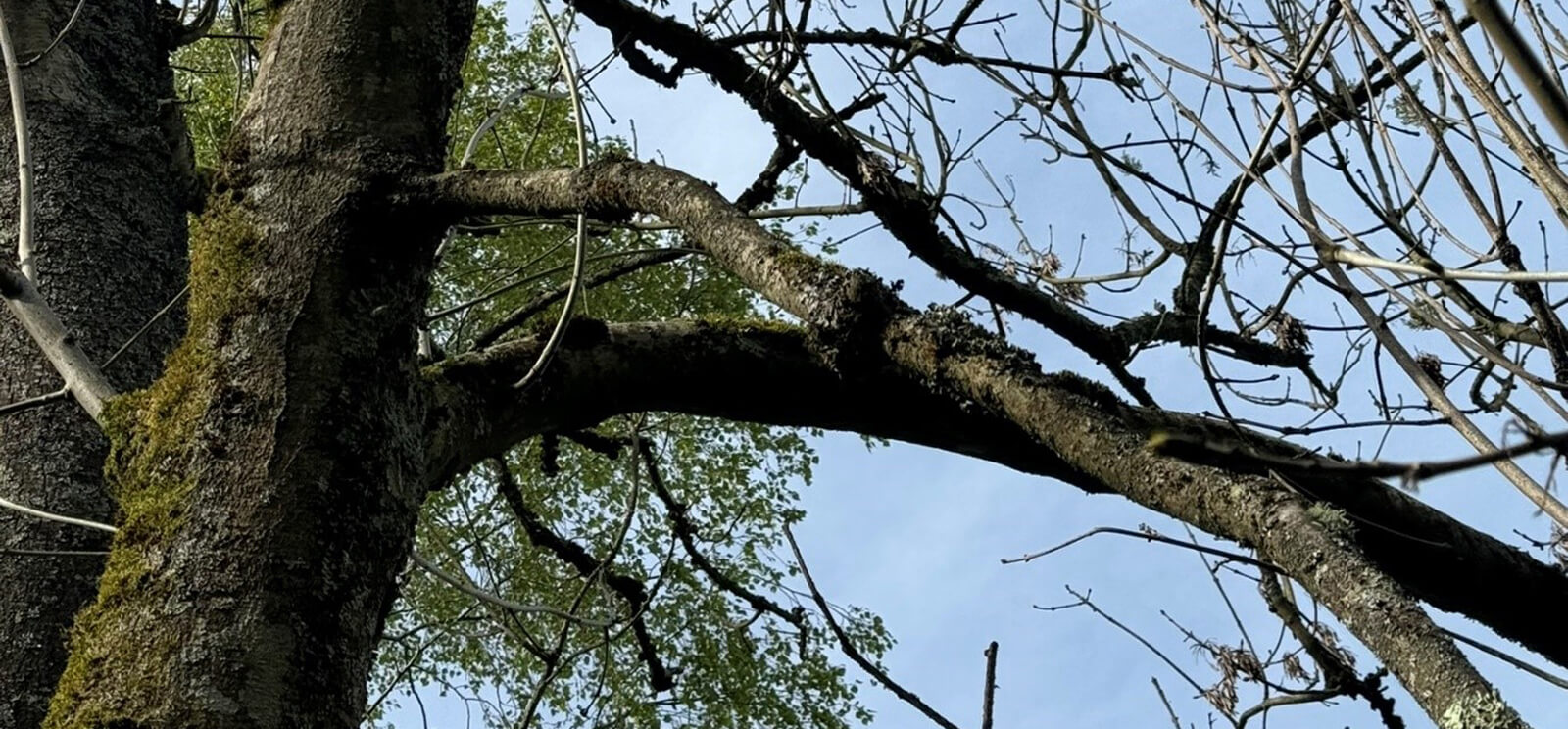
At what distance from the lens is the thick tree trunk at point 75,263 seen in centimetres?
256

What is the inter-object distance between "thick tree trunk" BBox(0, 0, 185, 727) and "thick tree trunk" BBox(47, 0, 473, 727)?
21.8 inches

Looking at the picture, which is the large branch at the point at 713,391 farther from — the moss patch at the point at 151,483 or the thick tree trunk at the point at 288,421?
the moss patch at the point at 151,483

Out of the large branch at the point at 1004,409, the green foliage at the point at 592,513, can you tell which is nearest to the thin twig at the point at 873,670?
the large branch at the point at 1004,409

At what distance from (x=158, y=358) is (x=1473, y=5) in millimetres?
2701

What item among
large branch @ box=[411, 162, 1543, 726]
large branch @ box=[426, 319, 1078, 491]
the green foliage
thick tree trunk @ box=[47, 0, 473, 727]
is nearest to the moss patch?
thick tree trunk @ box=[47, 0, 473, 727]

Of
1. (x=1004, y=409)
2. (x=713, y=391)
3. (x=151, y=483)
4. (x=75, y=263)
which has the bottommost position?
(x=1004, y=409)

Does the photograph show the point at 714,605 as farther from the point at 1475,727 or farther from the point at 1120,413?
the point at 1475,727

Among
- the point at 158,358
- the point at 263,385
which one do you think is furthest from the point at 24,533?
the point at 263,385

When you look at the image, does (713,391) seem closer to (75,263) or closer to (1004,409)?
(1004,409)

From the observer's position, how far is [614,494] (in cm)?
855

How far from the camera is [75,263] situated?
2.98 m

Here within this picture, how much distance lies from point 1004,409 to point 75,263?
87.4 inches

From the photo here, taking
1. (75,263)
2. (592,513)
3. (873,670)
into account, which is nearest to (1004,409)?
(873,670)

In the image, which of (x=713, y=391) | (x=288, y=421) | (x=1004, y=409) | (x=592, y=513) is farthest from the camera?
(x=592, y=513)
